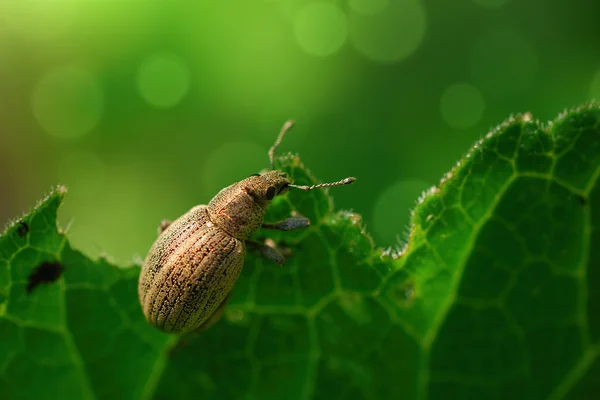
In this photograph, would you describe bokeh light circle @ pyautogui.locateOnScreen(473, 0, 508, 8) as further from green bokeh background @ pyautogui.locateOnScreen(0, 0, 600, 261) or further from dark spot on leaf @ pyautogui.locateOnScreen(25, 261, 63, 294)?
dark spot on leaf @ pyautogui.locateOnScreen(25, 261, 63, 294)

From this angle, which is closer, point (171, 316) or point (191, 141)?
point (171, 316)

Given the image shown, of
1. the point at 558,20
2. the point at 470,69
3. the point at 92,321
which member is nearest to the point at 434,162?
the point at 470,69

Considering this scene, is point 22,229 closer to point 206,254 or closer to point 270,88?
point 206,254

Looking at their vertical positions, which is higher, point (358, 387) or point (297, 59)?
point (297, 59)

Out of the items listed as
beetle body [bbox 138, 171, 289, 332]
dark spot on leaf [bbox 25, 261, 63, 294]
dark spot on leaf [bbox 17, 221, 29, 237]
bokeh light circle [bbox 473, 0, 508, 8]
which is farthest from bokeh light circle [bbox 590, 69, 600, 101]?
dark spot on leaf [bbox 17, 221, 29, 237]

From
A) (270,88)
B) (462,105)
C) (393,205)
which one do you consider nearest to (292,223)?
(393,205)

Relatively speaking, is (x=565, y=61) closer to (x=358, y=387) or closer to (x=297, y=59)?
(x=297, y=59)

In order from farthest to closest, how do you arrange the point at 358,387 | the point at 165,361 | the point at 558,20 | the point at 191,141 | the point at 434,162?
the point at 191,141 → the point at 558,20 → the point at 434,162 → the point at 165,361 → the point at 358,387
